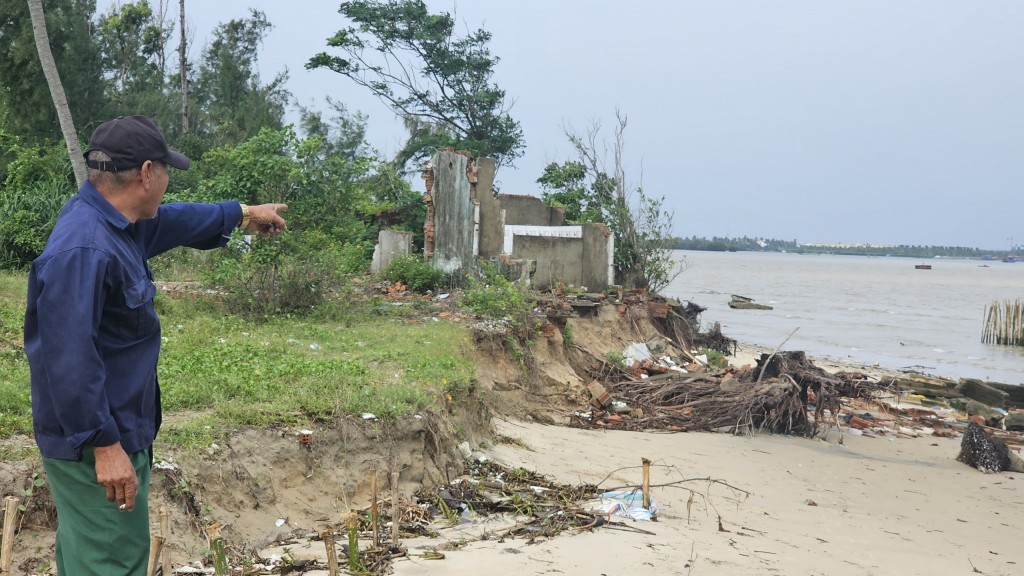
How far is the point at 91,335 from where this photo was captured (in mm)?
2506

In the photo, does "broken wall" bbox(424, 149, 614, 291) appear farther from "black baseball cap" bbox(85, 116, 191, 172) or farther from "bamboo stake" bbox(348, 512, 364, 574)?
"black baseball cap" bbox(85, 116, 191, 172)

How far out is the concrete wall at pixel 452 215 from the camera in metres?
15.9

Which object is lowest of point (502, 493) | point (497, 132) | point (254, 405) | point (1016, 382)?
point (1016, 382)

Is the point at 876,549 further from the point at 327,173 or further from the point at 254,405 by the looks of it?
the point at 327,173

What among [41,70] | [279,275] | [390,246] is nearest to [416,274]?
[390,246]

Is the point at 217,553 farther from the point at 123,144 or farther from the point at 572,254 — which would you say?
the point at 572,254

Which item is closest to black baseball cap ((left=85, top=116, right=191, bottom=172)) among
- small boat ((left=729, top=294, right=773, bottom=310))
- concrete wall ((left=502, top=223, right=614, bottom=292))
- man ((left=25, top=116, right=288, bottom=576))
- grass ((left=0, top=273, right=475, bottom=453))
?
man ((left=25, top=116, right=288, bottom=576))

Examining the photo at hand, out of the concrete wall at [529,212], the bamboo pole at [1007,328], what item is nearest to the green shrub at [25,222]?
the concrete wall at [529,212]

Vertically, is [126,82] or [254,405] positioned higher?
[126,82]

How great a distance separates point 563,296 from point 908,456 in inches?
249

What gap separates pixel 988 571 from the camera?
6.19m

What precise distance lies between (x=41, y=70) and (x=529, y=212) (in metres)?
12.1

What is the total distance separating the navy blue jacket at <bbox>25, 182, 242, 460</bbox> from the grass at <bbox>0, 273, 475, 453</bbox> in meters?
2.53

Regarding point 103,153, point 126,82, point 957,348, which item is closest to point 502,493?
point 103,153
